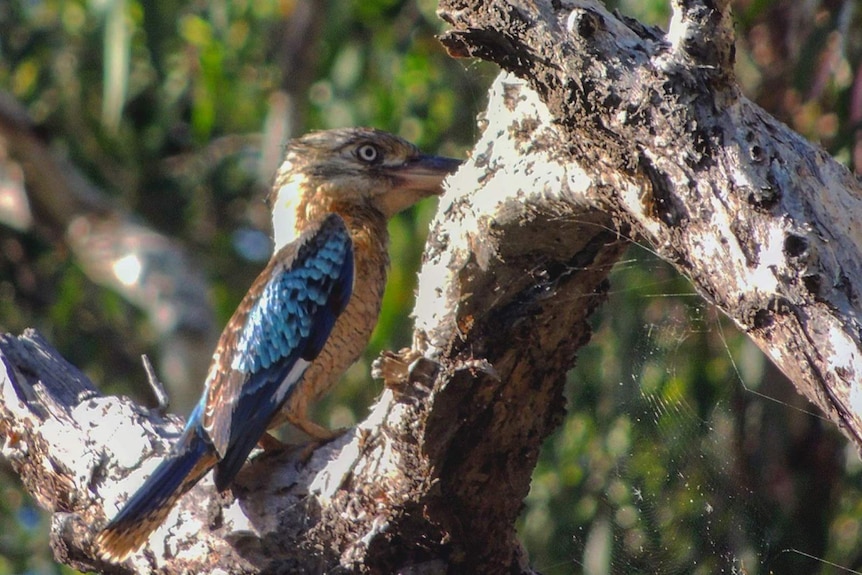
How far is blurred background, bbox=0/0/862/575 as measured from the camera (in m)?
3.14

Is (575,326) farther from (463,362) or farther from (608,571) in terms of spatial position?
(608,571)

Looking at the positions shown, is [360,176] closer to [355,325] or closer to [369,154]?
[369,154]

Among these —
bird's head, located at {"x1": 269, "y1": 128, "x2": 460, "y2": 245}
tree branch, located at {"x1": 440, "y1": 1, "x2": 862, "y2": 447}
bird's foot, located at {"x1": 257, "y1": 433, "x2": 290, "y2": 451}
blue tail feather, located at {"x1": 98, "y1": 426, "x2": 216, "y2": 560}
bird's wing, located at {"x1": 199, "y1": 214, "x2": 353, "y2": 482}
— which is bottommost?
blue tail feather, located at {"x1": 98, "y1": 426, "x2": 216, "y2": 560}

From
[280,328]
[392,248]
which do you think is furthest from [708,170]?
[392,248]

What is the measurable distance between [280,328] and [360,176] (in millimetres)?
743

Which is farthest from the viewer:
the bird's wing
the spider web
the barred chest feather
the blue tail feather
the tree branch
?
the barred chest feather

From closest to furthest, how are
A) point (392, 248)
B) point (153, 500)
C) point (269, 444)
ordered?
point (153, 500), point (269, 444), point (392, 248)

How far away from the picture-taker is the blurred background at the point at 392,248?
314cm

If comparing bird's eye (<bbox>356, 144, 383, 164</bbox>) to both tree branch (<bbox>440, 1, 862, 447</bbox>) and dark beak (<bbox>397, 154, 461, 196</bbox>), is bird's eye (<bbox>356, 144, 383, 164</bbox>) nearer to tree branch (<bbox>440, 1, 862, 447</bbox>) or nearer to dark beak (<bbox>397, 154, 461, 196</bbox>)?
dark beak (<bbox>397, 154, 461, 196</bbox>)

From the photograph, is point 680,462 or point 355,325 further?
point 355,325

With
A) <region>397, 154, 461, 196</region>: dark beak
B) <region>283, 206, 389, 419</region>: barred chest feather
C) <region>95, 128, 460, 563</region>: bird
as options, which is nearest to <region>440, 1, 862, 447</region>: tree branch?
<region>95, 128, 460, 563</region>: bird

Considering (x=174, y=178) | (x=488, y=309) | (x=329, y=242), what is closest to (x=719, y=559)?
(x=488, y=309)

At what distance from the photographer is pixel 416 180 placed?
3.85 meters

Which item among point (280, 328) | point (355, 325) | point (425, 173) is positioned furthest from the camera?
point (425, 173)
